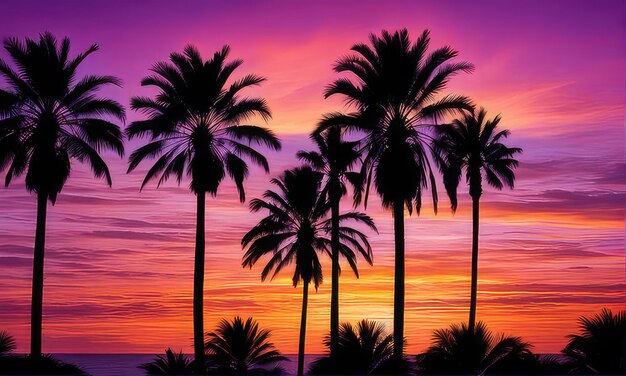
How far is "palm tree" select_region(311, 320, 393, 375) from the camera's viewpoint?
2909 cm

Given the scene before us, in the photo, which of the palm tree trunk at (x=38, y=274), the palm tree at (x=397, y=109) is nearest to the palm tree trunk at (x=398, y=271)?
the palm tree at (x=397, y=109)

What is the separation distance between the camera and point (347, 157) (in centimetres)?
3816

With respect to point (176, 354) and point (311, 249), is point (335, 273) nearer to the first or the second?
point (311, 249)

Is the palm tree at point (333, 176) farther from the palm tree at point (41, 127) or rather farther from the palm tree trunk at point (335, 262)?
the palm tree at point (41, 127)

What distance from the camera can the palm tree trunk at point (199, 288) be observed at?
3953 cm

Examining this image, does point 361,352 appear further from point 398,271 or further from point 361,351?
point 398,271

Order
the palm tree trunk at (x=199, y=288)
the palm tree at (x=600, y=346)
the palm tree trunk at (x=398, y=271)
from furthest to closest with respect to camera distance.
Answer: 1. the palm tree trunk at (x=199, y=288)
2. the palm tree trunk at (x=398, y=271)
3. the palm tree at (x=600, y=346)

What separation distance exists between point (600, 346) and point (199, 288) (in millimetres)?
21301

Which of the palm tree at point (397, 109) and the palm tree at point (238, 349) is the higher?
the palm tree at point (397, 109)

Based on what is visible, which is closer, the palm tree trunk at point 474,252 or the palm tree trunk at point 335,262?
the palm tree trunk at point 474,252

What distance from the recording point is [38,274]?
38.2m

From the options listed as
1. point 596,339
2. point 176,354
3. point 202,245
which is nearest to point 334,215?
point 202,245

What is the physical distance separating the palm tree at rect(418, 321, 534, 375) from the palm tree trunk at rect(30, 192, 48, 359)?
1931 centimetres

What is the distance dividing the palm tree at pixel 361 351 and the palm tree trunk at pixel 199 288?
1079 centimetres
